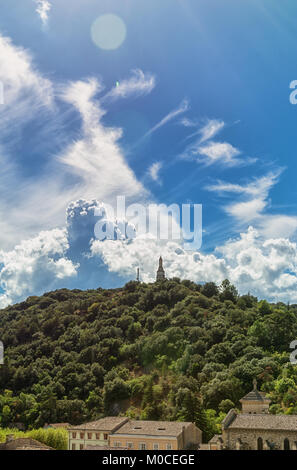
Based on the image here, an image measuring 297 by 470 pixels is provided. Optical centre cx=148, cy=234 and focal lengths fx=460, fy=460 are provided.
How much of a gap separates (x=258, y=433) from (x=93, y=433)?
49.3 feet

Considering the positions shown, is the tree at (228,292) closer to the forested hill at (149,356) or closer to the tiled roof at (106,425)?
the forested hill at (149,356)

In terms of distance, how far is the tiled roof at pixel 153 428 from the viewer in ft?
119

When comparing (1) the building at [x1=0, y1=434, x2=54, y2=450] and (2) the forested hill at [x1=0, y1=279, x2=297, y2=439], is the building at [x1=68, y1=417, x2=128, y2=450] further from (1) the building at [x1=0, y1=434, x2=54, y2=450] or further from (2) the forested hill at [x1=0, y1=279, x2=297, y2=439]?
(2) the forested hill at [x1=0, y1=279, x2=297, y2=439]

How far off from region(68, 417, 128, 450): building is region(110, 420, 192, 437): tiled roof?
3.67 feet

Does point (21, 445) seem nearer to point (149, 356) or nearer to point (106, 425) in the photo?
point (106, 425)

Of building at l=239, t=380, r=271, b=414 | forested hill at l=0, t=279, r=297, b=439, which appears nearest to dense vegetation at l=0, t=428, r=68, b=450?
forested hill at l=0, t=279, r=297, b=439

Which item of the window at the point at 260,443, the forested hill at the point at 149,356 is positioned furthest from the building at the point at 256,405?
the window at the point at 260,443

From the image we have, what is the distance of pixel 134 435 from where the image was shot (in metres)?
36.9

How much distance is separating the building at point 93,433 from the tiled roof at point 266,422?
11218mm

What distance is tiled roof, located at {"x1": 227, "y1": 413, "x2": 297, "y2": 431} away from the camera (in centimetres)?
3197

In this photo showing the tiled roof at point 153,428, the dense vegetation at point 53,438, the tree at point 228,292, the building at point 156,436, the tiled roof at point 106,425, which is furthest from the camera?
the tree at point 228,292
